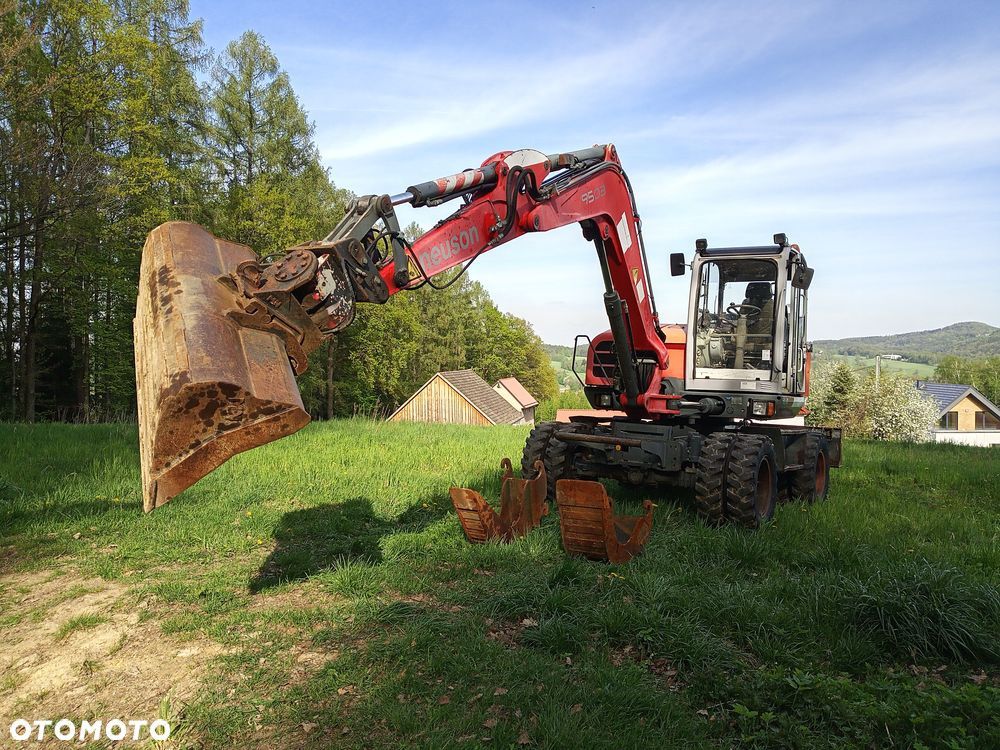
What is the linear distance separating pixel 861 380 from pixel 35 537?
42938mm

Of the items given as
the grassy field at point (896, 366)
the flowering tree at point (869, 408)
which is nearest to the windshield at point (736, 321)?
the flowering tree at point (869, 408)

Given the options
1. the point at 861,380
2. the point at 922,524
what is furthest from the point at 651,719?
the point at 861,380

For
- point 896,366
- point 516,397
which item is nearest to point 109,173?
point 516,397

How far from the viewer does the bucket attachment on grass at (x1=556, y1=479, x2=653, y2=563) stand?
5258 mm

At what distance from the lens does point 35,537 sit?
6.06 metres

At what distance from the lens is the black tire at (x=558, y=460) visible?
722cm

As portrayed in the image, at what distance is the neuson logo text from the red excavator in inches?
42.5

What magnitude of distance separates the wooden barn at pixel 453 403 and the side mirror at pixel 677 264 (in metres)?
26.0

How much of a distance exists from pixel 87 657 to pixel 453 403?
30.8 metres

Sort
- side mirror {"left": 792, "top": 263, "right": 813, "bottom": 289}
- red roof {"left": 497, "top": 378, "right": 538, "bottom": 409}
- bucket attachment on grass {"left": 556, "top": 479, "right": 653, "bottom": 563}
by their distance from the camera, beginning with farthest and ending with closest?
red roof {"left": 497, "top": 378, "right": 538, "bottom": 409} → side mirror {"left": 792, "top": 263, "right": 813, "bottom": 289} → bucket attachment on grass {"left": 556, "top": 479, "right": 653, "bottom": 563}

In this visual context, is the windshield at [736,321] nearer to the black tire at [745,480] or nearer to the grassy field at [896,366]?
the black tire at [745,480]

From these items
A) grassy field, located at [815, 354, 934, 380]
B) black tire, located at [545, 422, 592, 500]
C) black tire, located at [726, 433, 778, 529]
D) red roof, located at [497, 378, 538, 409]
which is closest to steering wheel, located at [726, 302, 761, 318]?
black tire, located at [726, 433, 778, 529]

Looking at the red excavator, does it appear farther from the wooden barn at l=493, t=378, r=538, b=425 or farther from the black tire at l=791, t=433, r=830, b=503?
the wooden barn at l=493, t=378, r=538, b=425

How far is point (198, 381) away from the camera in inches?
128
